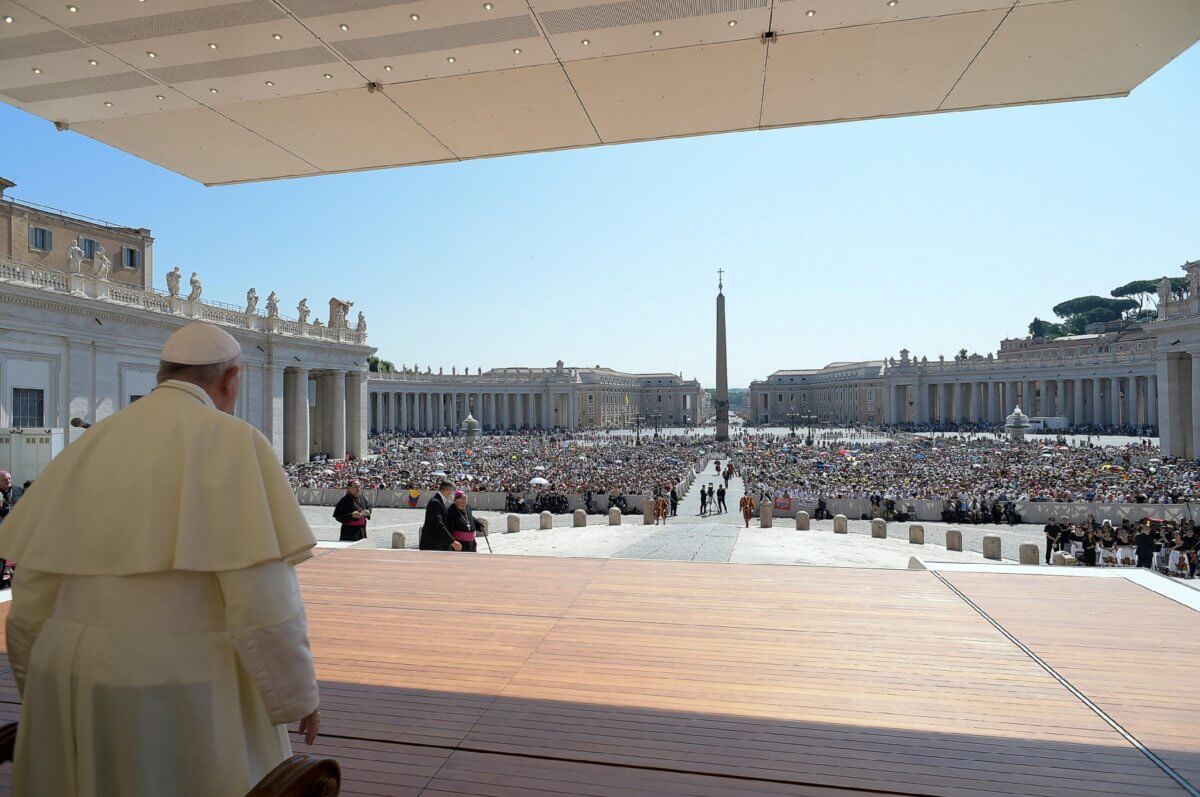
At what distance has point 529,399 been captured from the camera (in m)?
116

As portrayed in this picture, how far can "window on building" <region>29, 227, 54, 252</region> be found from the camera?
128 feet

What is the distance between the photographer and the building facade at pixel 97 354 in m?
24.1

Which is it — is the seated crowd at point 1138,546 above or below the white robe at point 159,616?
below

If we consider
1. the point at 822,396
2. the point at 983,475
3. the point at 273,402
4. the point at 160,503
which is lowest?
the point at 983,475

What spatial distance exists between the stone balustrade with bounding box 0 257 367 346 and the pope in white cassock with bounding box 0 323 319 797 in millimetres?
29026

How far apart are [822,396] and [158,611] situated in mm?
165497

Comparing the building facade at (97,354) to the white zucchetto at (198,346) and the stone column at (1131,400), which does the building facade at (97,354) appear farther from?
the stone column at (1131,400)

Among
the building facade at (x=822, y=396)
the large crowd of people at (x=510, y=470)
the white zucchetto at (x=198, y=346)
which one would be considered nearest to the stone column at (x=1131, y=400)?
the building facade at (x=822, y=396)

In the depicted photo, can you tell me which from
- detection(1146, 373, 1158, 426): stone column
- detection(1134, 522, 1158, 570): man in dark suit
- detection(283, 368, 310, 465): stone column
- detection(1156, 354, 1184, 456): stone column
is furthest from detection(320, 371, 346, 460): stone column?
detection(1146, 373, 1158, 426): stone column

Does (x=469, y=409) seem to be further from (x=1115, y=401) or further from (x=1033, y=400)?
(x=1115, y=401)

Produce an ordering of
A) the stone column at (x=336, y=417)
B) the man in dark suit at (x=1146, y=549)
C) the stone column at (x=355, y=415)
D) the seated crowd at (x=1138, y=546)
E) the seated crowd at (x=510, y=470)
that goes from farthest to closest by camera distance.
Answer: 1. the stone column at (x=355, y=415)
2. the stone column at (x=336, y=417)
3. the seated crowd at (x=510, y=470)
4. the man in dark suit at (x=1146, y=549)
5. the seated crowd at (x=1138, y=546)

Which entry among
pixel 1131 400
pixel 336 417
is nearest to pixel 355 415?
pixel 336 417

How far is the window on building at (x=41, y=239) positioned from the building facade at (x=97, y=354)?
0.40 metres

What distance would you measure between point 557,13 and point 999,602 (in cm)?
588
